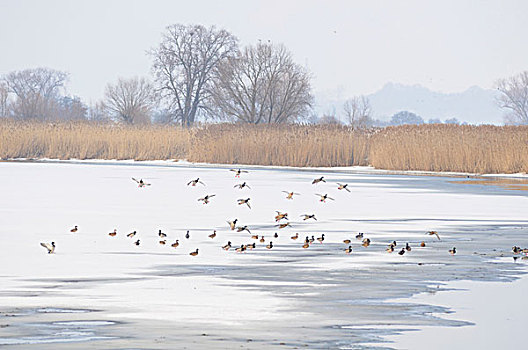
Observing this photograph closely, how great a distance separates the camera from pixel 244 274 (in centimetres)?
884

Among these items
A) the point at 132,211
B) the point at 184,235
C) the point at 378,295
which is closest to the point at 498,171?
the point at 132,211

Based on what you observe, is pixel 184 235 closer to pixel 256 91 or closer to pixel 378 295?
pixel 378 295

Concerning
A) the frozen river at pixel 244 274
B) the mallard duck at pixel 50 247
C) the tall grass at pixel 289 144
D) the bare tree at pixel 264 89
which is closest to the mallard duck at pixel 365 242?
the frozen river at pixel 244 274

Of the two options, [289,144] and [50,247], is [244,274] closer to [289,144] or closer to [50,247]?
[50,247]

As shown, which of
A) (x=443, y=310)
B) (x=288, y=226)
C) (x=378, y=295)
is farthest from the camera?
(x=288, y=226)

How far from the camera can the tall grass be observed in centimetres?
3147

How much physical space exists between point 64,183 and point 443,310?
17.5 meters

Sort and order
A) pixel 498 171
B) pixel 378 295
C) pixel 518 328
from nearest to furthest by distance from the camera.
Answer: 1. pixel 518 328
2. pixel 378 295
3. pixel 498 171

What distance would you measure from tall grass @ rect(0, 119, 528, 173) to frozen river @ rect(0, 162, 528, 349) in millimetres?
13469

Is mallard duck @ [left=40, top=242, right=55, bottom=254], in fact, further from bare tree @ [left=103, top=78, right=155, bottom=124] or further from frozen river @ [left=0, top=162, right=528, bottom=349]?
bare tree @ [left=103, top=78, right=155, bottom=124]

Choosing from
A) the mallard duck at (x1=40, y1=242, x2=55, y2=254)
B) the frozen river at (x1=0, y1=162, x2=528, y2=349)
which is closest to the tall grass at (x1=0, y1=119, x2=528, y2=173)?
the frozen river at (x1=0, y1=162, x2=528, y2=349)

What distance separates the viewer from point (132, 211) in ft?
51.8

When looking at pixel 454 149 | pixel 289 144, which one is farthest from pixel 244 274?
pixel 289 144

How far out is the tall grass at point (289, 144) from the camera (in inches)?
1239
